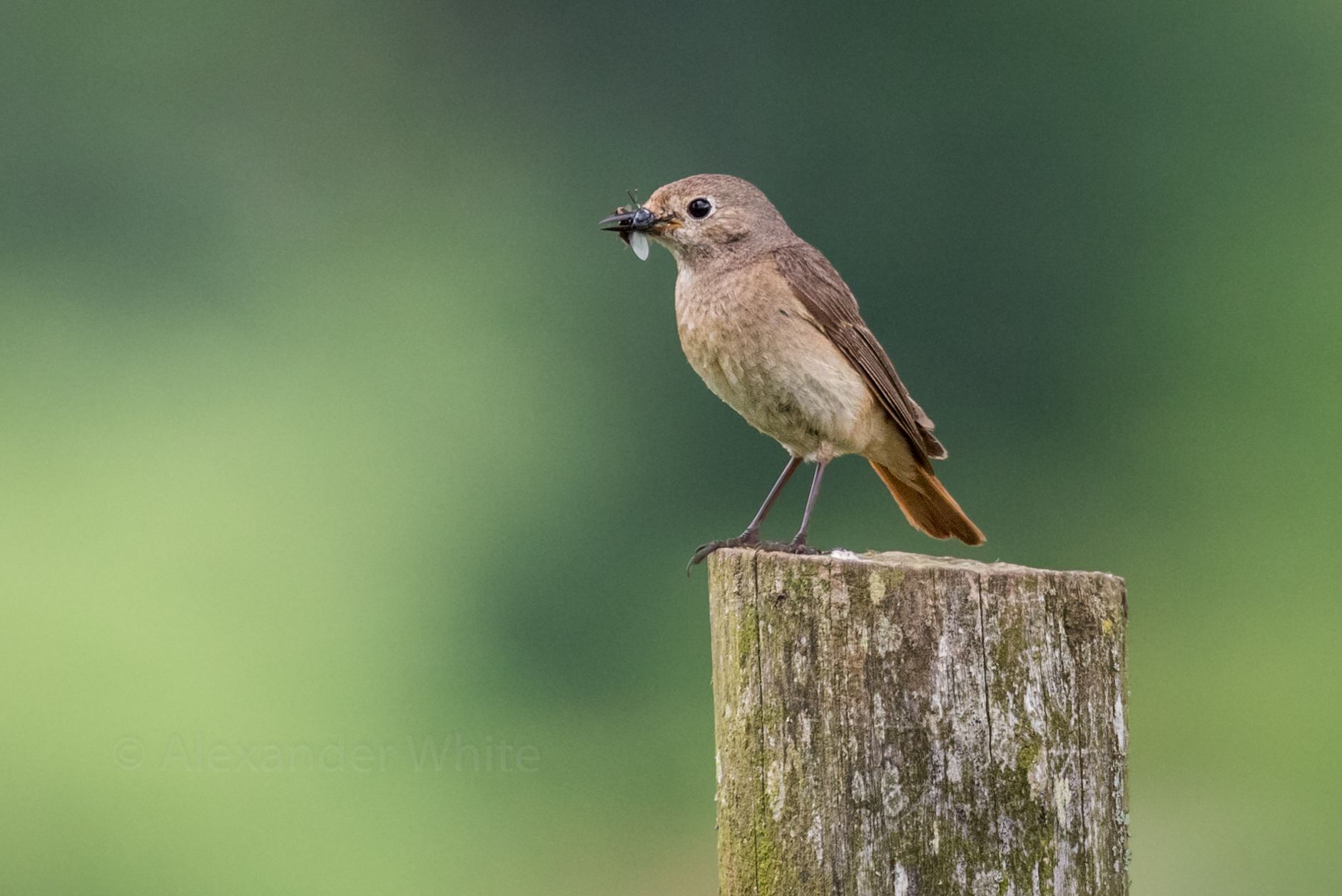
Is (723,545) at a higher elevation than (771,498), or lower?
lower

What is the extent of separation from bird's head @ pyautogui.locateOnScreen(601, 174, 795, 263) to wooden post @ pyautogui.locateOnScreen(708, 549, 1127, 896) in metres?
1.92

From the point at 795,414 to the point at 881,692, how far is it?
177 centimetres

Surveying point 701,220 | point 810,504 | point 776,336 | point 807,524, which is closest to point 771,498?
point 810,504

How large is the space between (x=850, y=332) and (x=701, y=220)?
63 cm

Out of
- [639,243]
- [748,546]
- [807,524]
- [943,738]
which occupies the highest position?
[639,243]

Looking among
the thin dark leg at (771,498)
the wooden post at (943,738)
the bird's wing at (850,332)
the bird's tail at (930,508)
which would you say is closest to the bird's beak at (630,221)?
the bird's wing at (850,332)

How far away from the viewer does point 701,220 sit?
4.67 meters

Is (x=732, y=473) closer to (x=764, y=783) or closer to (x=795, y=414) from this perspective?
(x=795, y=414)

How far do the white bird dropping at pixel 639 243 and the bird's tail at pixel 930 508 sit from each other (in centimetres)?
111

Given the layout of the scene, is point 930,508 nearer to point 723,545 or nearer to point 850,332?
point 850,332

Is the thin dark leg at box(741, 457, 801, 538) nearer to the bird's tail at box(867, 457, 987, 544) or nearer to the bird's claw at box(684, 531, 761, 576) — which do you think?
the bird's claw at box(684, 531, 761, 576)

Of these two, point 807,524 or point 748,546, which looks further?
point 807,524

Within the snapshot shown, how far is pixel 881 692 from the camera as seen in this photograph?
2863 millimetres

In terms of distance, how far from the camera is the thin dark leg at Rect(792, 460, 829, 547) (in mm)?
4219
